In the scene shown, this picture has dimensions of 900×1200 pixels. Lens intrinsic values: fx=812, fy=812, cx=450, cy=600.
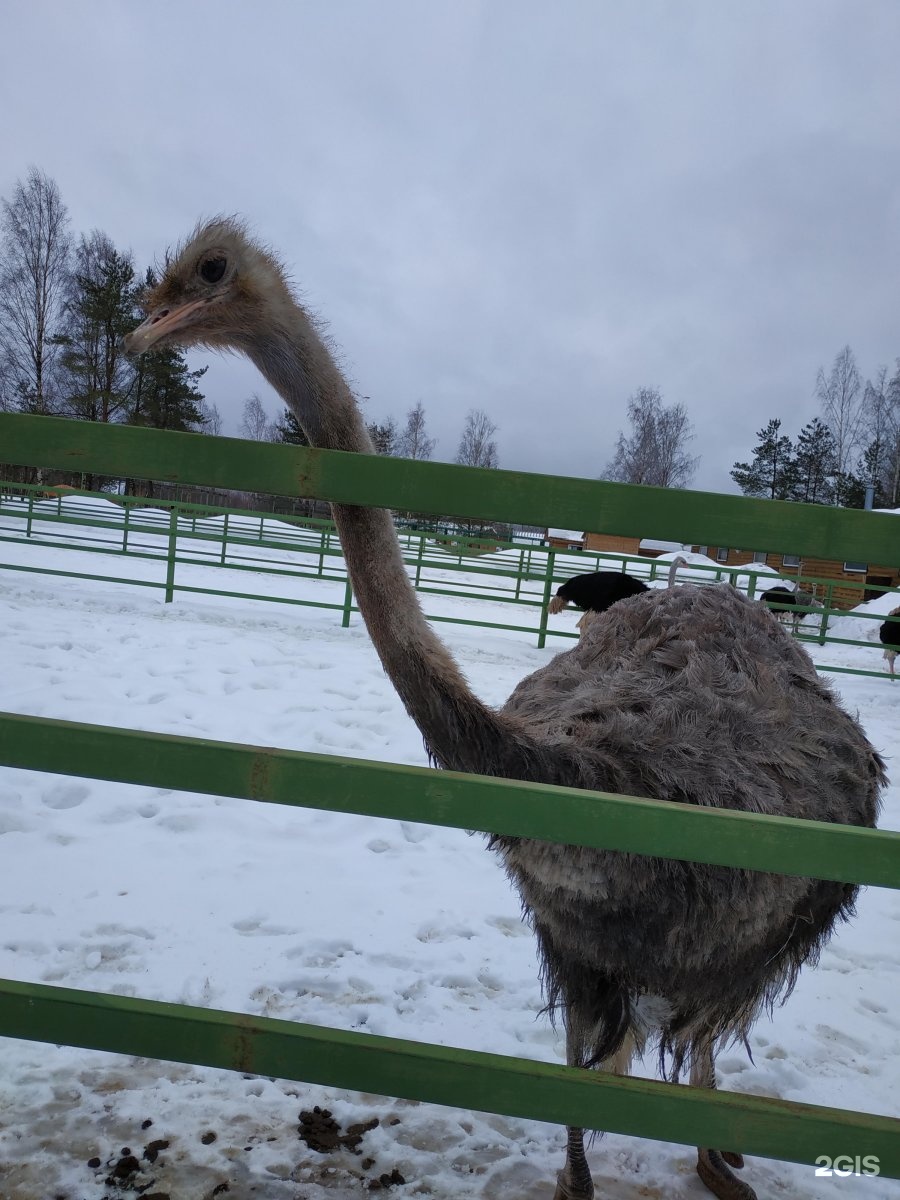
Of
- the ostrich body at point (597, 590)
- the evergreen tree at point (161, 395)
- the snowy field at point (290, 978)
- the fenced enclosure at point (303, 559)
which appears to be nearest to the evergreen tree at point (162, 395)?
the evergreen tree at point (161, 395)

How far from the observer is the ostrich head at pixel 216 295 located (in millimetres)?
1913

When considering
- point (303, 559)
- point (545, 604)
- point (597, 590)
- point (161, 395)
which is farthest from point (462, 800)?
point (161, 395)

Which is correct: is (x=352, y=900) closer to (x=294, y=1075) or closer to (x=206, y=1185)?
(x=206, y=1185)

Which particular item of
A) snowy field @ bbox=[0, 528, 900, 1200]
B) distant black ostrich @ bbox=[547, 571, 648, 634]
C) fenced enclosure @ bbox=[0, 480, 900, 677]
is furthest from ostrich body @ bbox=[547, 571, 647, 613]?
snowy field @ bbox=[0, 528, 900, 1200]

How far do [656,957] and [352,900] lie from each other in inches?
67.3

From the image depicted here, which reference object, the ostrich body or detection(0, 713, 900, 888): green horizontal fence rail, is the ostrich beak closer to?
detection(0, 713, 900, 888): green horizontal fence rail

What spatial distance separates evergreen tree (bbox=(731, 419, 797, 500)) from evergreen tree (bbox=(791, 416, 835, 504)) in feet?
1.03

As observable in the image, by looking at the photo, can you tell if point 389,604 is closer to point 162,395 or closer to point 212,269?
point 212,269

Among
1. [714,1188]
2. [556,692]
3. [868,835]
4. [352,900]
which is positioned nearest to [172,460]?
[868,835]

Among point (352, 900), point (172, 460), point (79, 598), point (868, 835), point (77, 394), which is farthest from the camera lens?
point (77, 394)

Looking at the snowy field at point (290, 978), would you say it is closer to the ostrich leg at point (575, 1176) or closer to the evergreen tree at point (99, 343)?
the ostrich leg at point (575, 1176)

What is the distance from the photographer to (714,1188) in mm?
2041

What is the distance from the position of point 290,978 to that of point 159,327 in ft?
6.53

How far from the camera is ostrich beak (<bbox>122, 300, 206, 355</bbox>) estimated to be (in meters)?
1.87
